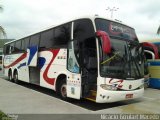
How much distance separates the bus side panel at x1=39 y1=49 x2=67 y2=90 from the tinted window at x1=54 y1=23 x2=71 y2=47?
13.2 inches

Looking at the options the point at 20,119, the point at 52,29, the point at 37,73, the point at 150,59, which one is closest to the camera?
the point at 20,119

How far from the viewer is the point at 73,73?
393 inches

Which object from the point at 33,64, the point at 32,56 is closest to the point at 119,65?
the point at 33,64

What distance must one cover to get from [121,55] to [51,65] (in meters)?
3.87

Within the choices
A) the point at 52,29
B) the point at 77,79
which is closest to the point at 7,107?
the point at 77,79

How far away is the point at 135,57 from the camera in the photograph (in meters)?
9.93

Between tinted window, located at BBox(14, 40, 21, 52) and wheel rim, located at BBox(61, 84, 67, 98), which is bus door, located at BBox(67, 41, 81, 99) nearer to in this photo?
wheel rim, located at BBox(61, 84, 67, 98)

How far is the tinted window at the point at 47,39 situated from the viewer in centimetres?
1231

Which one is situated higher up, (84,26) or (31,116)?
(84,26)

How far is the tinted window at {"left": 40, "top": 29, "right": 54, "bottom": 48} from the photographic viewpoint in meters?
12.3

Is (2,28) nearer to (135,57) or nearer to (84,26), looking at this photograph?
(84,26)

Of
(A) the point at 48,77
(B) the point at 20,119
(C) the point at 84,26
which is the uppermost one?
(C) the point at 84,26

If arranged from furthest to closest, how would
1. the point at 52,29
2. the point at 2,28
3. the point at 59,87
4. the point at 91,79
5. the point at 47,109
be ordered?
the point at 2,28, the point at 52,29, the point at 59,87, the point at 91,79, the point at 47,109

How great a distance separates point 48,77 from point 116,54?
13.9 feet
